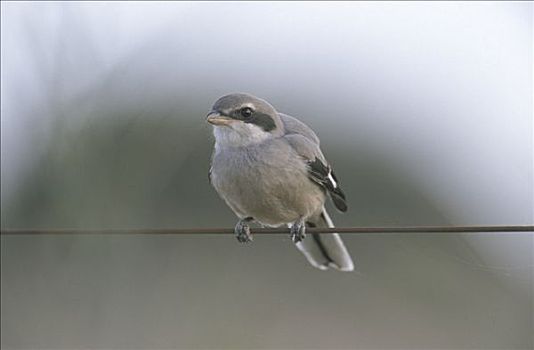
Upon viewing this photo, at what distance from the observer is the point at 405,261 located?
9.41 m

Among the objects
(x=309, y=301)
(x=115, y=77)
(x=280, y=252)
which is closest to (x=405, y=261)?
(x=309, y=301)

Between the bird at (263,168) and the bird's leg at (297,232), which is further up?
the bird at (263,168)

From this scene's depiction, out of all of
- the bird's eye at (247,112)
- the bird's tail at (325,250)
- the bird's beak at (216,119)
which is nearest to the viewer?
the bird's beak at (216,119)

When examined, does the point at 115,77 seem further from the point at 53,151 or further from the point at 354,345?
the point at 354,345

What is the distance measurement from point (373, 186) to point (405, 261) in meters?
4.27

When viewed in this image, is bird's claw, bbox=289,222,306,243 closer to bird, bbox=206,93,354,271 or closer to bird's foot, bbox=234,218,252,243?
bird, bbox=206,93,354,271

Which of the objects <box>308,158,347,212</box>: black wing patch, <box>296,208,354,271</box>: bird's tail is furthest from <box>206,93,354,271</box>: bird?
<box>296,208,354,271</box>: bird's tail

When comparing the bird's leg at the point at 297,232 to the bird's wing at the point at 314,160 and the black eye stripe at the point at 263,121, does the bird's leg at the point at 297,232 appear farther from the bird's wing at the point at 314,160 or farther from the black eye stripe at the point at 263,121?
the black eye stripe at the point at 263,121

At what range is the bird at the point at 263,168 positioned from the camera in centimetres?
480

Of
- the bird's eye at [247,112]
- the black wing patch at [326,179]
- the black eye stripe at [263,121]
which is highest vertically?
the bird's eye at [247,112]

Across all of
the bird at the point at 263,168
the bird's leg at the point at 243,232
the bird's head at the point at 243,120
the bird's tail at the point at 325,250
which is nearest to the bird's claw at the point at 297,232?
the bird at the point at 263,168

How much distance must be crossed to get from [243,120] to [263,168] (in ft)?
0.96

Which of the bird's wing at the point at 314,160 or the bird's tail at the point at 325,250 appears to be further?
the bird's tail at the point at 325,250

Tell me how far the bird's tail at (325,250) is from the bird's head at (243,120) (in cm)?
82
